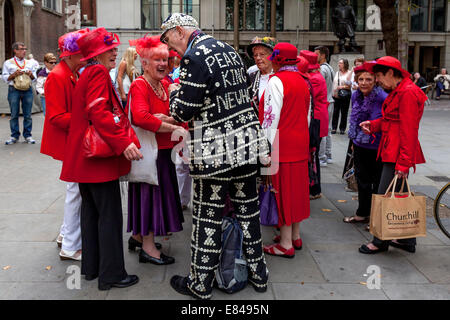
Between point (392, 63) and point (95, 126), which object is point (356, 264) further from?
point (95, 126)

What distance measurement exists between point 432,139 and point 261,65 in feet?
25.6

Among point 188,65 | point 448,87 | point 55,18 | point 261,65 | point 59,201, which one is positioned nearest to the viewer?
point 188,65

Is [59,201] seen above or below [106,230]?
below

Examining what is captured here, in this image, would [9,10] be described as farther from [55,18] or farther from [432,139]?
[432,139]

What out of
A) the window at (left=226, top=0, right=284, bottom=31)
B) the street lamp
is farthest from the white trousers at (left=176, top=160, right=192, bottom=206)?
the window at (left=226, top=0, right=284, bottom=31)

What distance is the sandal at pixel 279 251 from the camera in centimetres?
427

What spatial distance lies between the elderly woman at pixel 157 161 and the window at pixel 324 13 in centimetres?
3118

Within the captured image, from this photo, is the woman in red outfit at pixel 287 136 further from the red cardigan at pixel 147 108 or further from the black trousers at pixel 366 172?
the black trousers at pixel 366 172

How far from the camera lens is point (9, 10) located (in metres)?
23.5

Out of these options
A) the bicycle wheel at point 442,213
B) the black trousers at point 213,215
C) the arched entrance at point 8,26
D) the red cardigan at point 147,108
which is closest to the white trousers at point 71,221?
the red cardigan at point 147,108

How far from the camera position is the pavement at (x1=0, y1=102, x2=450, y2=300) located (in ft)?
11.6

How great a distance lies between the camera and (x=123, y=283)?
3.61 metres
